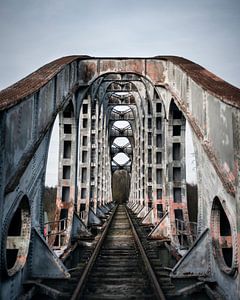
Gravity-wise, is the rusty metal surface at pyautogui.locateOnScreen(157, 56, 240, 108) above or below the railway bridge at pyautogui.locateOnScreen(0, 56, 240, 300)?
above

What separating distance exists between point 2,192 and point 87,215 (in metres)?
13.0

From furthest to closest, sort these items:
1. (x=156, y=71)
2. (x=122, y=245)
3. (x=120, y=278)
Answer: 1. (x=156, y=71)
2. (x=122, y=245)
3. (x=120, y=278)

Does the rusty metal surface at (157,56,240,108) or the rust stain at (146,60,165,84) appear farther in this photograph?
the rust stain at (146,60,165,84)

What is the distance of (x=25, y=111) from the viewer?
18.0 feet

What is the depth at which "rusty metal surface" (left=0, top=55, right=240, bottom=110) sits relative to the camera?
4.97 meters

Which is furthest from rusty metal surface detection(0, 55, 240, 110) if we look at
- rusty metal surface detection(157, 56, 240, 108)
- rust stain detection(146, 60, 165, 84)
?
rust stain detection(146, 60, 165, 84)

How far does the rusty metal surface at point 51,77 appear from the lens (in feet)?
16.3

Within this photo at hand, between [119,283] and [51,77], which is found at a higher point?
[51,77]

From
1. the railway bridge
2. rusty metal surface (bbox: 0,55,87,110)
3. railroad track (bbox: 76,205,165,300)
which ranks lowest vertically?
railroad track (bbox: 76,205,165,300)

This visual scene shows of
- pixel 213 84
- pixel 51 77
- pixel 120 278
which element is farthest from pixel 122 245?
pixel 213 84

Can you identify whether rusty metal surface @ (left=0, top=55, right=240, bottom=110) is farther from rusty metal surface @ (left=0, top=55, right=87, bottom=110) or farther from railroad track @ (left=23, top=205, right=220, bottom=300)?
railroad track @ (left=23, top=205, right=220, bottom=300)

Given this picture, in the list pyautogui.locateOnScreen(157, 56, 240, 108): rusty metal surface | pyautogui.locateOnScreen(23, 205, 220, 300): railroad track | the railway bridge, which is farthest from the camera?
pyautogui.locateOnScreen(23, 205, 220, 300): railroad track

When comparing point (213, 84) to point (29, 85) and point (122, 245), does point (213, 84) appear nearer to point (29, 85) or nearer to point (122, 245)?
point (29, 85)

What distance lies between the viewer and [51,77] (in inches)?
287
